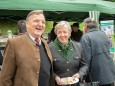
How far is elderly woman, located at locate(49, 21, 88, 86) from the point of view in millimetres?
3195

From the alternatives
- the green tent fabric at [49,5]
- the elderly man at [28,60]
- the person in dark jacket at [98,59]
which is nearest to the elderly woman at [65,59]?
the elderly man at [28,60]

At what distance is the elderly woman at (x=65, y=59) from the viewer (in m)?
3.20

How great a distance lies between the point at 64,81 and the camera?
125 inches

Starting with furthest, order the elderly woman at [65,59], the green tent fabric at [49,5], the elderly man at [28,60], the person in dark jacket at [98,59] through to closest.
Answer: the green tent fabric at [49,5] → the person in dark jacket at [98,59] → the elderly woman at [65,59] → the elderly man at [28,60]

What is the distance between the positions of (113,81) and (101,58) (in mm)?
424

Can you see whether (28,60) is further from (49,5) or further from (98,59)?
(49,5)

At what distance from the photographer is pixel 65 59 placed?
3.23m

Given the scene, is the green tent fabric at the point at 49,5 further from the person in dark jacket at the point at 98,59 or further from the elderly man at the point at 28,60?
the elderly man at the point at 28,60

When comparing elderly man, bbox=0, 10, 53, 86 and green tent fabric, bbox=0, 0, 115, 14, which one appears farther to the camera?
green tent fabric, bbox=0, 0, 115, 14

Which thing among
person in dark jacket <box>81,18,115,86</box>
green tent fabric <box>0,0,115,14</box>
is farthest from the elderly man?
green tent fabric <box>0,0,115,14</box>

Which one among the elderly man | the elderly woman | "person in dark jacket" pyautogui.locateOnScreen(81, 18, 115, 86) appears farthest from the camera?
"person in dark jacket" pyautogui.locateOnScreen(81, 18, 115, 86)

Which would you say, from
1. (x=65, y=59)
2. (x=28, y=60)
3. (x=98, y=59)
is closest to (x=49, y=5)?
(x=98, y=59)

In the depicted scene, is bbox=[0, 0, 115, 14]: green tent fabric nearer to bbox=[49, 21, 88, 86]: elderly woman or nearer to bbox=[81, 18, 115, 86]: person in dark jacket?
bbox=[81, 18, 115, 86]: person in dark jacket

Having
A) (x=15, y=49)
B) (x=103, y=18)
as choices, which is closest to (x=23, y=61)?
(x=15, y=49)
